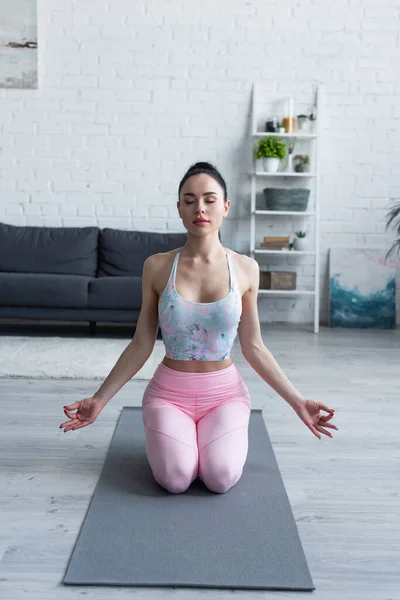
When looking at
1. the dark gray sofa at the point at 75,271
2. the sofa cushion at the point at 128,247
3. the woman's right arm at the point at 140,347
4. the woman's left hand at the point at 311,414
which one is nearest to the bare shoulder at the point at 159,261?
the woman's right arm at the point at 140,347

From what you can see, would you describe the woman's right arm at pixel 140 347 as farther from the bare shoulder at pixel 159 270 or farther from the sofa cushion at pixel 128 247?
the sofa cushion at pixel 128 247

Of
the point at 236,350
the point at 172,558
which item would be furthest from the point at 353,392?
the point at 172,558

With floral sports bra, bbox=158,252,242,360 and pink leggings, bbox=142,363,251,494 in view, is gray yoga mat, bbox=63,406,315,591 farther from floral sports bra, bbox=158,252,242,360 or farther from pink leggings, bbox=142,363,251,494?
floral sports bra, bbox=158,252,242,360

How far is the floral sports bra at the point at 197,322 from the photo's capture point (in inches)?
83.1

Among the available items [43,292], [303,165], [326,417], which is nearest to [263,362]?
[326,417]

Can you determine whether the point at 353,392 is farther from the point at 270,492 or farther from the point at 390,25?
the point at 390,25

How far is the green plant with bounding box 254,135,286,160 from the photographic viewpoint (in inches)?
205

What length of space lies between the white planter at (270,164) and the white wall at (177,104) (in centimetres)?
28

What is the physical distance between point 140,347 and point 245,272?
42 centimetres

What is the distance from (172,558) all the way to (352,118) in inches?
176

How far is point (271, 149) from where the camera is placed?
17.1ft

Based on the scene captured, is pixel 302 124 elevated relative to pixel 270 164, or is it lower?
elevated

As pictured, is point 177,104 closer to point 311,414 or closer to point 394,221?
point 394,221

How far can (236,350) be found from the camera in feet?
14.5
